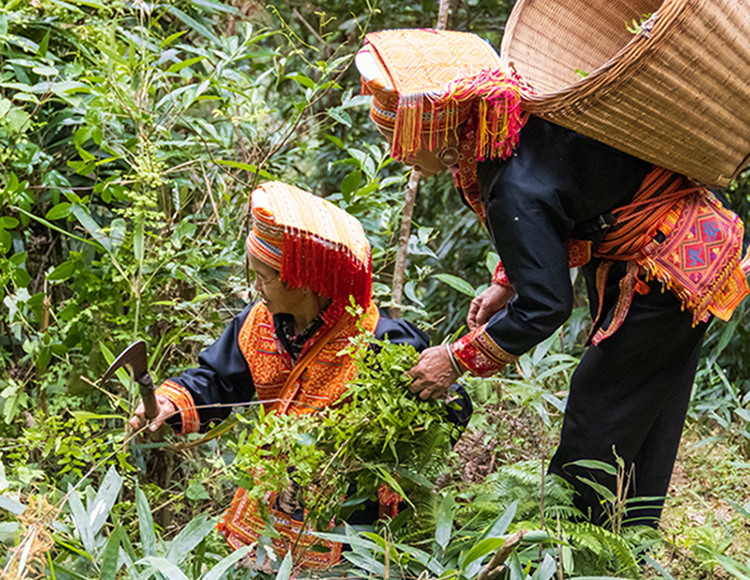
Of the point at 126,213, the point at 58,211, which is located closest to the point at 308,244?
the point at 126,213

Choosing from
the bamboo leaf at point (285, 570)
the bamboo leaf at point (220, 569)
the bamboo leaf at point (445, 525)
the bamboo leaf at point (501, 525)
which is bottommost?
the bamboo leaf at point (220, 569)

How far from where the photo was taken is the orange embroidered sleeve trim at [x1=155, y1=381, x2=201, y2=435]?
6.78 feet

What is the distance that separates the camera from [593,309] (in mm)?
2305

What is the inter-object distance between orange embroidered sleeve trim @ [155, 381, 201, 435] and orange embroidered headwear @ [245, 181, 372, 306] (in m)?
0.45

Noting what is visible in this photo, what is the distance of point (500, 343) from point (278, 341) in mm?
667

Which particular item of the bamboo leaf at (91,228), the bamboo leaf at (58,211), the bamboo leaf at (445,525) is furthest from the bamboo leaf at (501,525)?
the bamboo leaf at (58,211)

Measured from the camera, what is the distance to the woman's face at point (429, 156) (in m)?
1.93

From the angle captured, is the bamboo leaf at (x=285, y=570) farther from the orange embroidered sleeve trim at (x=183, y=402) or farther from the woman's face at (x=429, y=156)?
the woman's face at (x=429, y=156)

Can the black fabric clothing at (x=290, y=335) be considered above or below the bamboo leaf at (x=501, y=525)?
below

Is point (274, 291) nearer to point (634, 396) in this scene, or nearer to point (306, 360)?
point (306, 360)

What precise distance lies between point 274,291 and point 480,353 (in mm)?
571

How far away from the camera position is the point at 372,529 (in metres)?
1.82

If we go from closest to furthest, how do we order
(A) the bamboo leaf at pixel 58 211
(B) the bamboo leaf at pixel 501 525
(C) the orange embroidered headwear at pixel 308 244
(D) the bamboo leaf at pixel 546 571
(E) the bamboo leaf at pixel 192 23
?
1. (D) the bamboo leaf at pixel 546 571
2. (B) the bamboo leaf at pixel 501 525
3. (C) the orange embroidered headwear at pixel 308 244
4. (A) the bamboo leaf at pixel 58 211
5. (E) the bamboo leaf at pixel 192 23

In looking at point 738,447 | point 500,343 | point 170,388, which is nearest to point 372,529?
point 500,343
